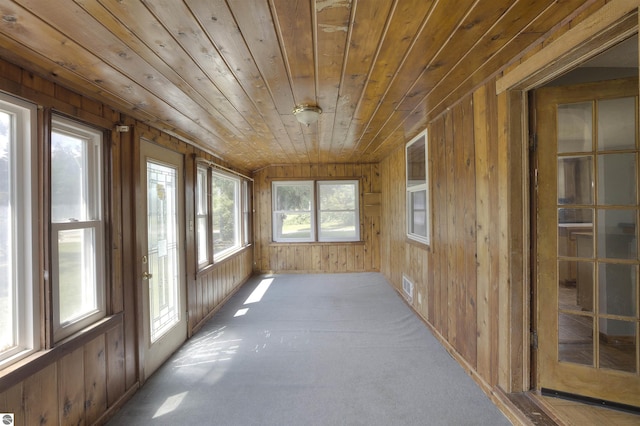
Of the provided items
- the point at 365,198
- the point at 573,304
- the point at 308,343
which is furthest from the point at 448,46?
the point at 365,198

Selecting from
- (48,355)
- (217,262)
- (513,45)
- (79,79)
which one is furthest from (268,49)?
(217,262)

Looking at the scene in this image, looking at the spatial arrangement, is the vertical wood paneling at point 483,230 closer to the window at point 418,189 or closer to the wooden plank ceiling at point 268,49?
the wooden plank ceiling at point 268,49

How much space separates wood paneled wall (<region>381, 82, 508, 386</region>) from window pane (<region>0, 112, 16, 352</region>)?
9.19 feet

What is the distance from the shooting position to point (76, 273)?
184 centimetres

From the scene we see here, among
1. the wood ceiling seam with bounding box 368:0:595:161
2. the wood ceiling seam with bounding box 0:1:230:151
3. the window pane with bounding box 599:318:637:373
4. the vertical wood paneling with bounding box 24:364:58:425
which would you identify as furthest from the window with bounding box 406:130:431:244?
the vertical wood paneling with bounding box 24:364:58:425

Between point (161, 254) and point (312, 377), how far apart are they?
178 centimetres

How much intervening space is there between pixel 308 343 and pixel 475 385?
4.84 ft

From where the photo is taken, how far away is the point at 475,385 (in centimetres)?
214

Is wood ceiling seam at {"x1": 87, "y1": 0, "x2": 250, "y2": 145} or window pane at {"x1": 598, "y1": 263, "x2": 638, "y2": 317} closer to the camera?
wood ceiling seam at {"x1": 87, "y1": 0, "x2": 250, "y2": 145}

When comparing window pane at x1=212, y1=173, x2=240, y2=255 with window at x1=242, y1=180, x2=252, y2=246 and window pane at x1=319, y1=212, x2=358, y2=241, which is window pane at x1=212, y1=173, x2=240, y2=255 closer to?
window at x1=242, y1=180, x2=252, y2=246

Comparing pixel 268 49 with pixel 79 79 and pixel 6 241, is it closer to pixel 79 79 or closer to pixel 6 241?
pixel 79 79

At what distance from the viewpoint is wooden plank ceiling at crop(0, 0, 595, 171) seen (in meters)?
1.14

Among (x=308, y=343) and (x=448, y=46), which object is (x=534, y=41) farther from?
(x=308, y=343)

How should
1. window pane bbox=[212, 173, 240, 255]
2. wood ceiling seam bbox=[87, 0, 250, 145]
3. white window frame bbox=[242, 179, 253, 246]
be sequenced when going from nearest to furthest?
wood ceiling seam bbox=[87, 0, 250, 145], window pane bbox=[212, 173, 240, 255], white window frame bbox=[242, 179, 253, 246]
